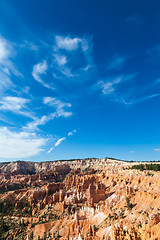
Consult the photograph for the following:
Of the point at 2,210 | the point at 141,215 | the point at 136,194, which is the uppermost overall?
the point at 136,194

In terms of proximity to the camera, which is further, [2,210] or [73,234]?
[2,210]

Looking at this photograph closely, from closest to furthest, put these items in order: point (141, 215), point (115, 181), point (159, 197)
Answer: point (141, 215) < point (159, 197) < point (115, 181)

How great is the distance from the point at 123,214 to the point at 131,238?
27.1m

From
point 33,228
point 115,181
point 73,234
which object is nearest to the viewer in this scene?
point 73,234

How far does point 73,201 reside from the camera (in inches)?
3516

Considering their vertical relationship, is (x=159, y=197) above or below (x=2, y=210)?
above

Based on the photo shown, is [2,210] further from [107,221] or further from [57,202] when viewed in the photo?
[107,221]

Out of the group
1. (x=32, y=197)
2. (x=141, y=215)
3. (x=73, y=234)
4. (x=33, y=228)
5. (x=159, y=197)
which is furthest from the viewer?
(x=32, y=197)

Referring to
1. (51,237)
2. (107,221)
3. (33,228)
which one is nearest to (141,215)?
(107,221)

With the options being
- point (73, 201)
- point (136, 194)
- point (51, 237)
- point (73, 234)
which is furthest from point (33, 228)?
point (136, 194)

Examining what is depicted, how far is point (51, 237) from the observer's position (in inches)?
2206

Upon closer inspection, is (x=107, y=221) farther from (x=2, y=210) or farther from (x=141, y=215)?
(x=2, y=210)

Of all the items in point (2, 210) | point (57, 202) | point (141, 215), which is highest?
point (141, 215)

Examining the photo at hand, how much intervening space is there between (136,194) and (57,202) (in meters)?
54.7
